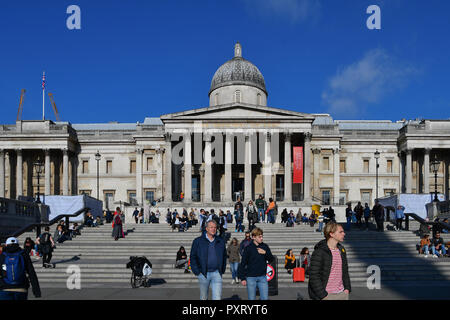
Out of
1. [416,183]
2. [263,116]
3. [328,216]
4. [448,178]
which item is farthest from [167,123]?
[448,178]

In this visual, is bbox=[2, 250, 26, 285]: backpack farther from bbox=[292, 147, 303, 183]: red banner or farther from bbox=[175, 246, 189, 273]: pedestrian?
bbox=[292, 147, 303, 183]: red banner

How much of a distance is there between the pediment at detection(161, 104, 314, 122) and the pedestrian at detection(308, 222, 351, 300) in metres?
38.9

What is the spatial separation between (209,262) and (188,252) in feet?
43.0

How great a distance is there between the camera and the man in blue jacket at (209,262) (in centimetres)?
828

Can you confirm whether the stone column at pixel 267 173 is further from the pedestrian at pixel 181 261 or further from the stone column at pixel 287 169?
the pedestrian at pixel 181 261

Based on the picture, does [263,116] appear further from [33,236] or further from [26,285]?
[26,285]

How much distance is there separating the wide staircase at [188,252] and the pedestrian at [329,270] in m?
9.36

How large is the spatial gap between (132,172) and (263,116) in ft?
62.7

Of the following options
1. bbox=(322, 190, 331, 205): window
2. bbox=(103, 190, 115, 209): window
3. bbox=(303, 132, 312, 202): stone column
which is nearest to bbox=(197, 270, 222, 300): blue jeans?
bbox=(303, 132, 312, 202): stone column

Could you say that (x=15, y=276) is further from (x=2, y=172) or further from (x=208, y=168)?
(x=2, y=172)

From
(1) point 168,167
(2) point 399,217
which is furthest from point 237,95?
(2) point 399,217

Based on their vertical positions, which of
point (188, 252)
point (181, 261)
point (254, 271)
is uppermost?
point (254, 271)

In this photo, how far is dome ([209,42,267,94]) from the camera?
177 ft

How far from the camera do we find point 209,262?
8289 millimetres
